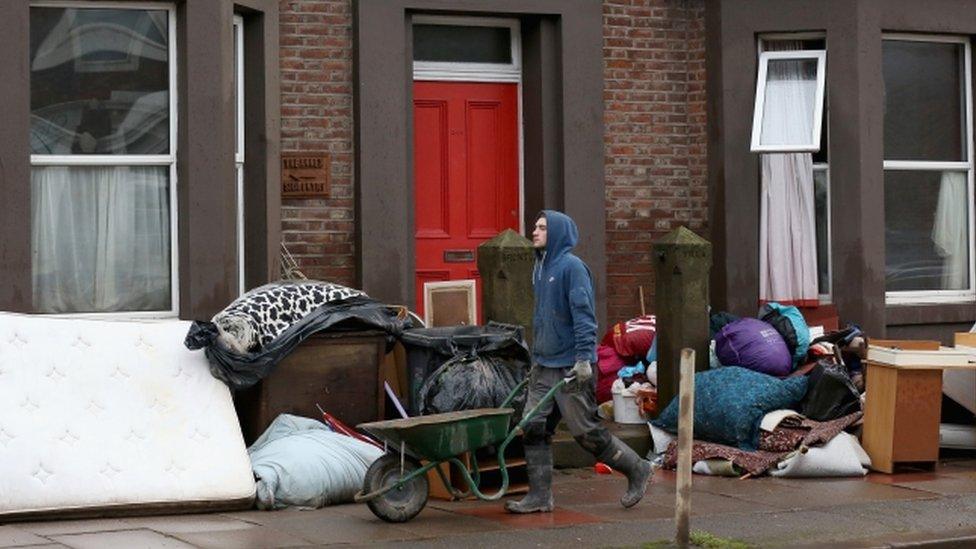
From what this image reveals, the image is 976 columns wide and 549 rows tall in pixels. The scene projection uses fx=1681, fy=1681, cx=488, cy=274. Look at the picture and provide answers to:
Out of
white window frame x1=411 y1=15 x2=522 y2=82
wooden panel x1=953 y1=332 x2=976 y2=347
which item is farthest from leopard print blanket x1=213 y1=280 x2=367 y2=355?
wooden panel x1=953 y1=332 x2=976 y2=347

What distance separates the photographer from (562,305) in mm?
10602

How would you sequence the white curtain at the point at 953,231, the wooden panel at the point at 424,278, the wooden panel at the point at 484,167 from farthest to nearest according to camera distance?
1. the white curtain at the point at 953,231
2. the wooden panel at the point at 484,167
3. the wooden panel at the point at 424,278

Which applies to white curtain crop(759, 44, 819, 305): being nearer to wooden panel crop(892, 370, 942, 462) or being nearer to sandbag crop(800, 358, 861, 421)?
sandbag crop(800, 358, 861, 421)

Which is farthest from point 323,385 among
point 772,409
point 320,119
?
point 772,409

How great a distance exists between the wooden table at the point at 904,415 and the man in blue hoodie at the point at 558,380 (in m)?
2.51

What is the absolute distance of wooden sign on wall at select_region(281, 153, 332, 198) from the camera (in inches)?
527

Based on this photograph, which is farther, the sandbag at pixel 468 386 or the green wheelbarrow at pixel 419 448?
the sandbag at pixel 468 386

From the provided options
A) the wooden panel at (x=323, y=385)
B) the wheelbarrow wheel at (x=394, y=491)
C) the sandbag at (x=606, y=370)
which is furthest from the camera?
the sandbag at (x=606, y=370)

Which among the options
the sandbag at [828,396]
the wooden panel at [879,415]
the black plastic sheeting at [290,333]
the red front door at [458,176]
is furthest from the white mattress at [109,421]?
the wooden panel at [879,415]

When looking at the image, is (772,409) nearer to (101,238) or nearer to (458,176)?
(458,176)

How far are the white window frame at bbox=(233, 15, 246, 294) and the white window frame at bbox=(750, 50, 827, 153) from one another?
14.3 ft

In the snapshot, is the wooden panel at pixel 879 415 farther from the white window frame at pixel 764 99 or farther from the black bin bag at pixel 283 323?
the black bin bag at pixel 283 323

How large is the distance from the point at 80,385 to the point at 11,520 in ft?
3.63

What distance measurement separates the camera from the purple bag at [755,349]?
13023 mm
